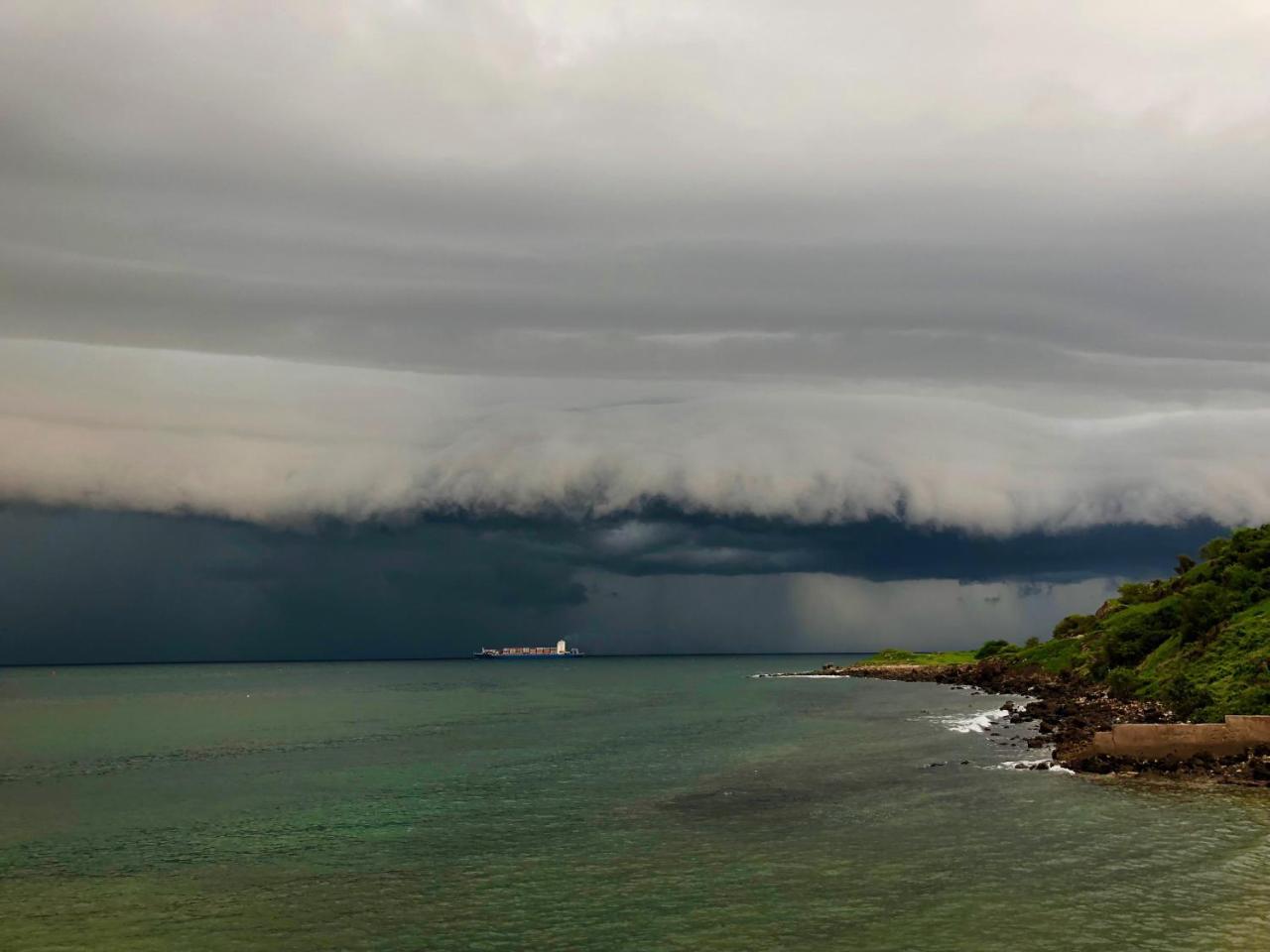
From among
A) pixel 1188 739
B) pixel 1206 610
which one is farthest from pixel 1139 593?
pixel 1188 739

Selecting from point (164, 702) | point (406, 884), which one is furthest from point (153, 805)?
point (164, 702)

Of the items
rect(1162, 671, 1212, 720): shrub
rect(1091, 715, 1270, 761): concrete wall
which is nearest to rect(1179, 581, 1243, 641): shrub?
rect(1162, 671, 1212, 720): shrub

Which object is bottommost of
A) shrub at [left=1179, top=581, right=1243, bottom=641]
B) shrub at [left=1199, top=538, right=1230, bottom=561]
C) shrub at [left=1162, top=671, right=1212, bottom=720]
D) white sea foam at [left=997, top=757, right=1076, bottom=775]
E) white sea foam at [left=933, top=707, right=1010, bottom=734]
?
white sea foam at [left=933, top=707, right=1010, bottom=734]

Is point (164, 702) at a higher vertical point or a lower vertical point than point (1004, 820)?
lower

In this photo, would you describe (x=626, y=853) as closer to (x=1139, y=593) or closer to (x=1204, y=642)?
(x=1204, y=642)

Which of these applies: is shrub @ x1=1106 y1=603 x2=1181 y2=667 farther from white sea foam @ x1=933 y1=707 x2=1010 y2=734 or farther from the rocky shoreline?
white sea foam @ x1=933 y1=707 x2=1010 y2=734

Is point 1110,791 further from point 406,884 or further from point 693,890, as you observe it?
point 406,884

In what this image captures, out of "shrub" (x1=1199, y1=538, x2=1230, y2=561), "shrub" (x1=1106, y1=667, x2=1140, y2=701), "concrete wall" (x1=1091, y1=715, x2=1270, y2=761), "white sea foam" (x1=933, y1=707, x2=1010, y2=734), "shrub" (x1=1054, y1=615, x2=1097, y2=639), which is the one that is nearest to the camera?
"concrete wall" (x1=1091, y1=715, x2=1270, y2=761)
